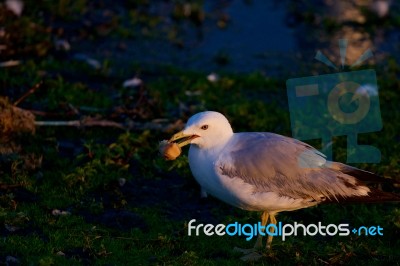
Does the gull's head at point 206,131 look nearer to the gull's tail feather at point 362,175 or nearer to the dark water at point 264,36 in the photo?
the gull's tail feather at point 362,175

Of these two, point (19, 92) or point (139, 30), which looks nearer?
point (19, 92)

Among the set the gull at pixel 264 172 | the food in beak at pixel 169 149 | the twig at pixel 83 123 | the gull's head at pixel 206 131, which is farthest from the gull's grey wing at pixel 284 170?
the twig at pixel 83 123

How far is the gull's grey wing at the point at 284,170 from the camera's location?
18.9 ft

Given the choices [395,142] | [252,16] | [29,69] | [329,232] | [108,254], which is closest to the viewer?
[108,254]

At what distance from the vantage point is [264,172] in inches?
229

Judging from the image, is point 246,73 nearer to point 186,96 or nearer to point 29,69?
point 186,96

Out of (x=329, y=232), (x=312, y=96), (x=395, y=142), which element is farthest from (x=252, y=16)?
(x=329, y=232)

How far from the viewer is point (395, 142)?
8406 millimetres

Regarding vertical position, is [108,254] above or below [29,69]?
below

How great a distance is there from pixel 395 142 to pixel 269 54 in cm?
338

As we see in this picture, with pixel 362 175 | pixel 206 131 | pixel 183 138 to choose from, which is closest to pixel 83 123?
pixel 183 138

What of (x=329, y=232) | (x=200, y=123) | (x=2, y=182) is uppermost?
(x=200, y=123)

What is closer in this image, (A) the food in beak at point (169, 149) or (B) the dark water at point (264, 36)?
(A) the food in beak at point (169, 149)

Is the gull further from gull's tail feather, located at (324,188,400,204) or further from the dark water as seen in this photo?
the dark water
